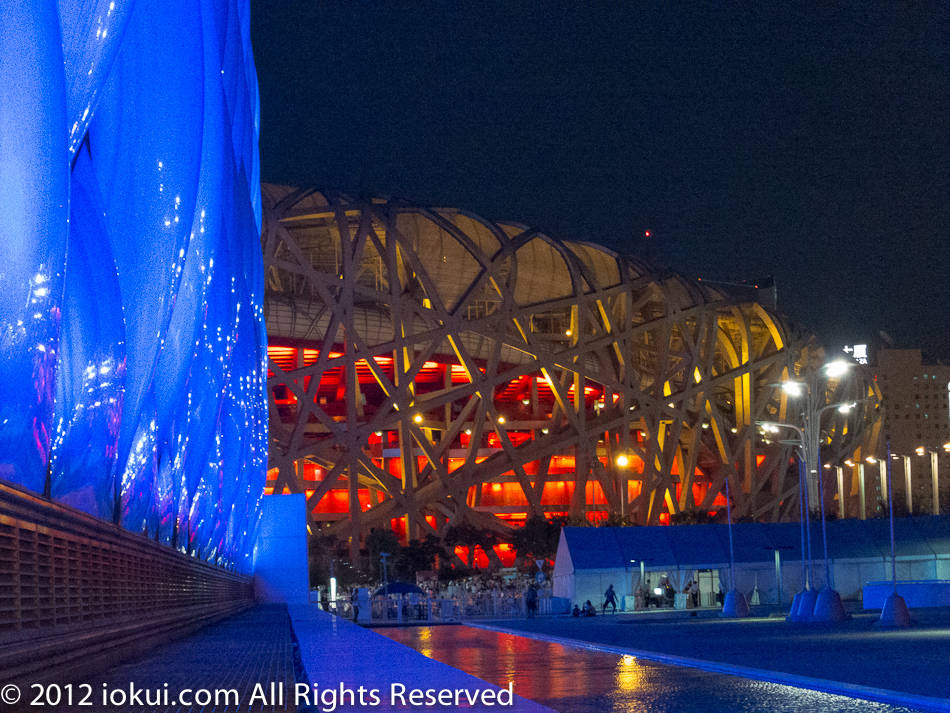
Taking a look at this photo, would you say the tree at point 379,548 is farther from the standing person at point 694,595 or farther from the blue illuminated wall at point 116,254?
the blue illuminated wall at point 116,254

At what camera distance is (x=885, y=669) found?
11680 millimetres

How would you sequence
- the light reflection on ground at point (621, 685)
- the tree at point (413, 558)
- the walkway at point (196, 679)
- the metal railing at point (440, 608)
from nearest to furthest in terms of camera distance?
the walkway at point (196, 679) < the light reflection on ground at point (621, 685) < the metal railing at point (440, 608) < the tree at point (413, 558)

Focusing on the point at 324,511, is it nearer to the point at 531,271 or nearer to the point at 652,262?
the point at 531,271

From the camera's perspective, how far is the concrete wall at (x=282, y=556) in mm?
30109

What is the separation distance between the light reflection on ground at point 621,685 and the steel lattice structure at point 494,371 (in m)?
33.4

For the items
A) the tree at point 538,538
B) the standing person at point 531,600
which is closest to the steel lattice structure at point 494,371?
the tree at point 538,538

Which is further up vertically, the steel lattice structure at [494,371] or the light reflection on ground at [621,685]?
the steel lattice structure at [494,371]

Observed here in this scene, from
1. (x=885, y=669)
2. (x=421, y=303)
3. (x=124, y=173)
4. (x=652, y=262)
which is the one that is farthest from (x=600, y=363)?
(x=124, y=173)

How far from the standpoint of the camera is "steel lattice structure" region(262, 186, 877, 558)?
165 feet

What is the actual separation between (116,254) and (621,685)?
6.34 meters

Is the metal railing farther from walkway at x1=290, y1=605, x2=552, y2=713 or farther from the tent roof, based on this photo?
walkway at x1=290, y1=605, x2=552, y2=713

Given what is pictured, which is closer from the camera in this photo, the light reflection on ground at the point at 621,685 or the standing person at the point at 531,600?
the light reflection on ground at the point at 621,685

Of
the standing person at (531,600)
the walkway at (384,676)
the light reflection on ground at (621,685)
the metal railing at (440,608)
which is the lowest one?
the metal railing at (440,608)

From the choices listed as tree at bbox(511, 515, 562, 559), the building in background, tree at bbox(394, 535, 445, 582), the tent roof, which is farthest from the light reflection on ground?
the building in background
